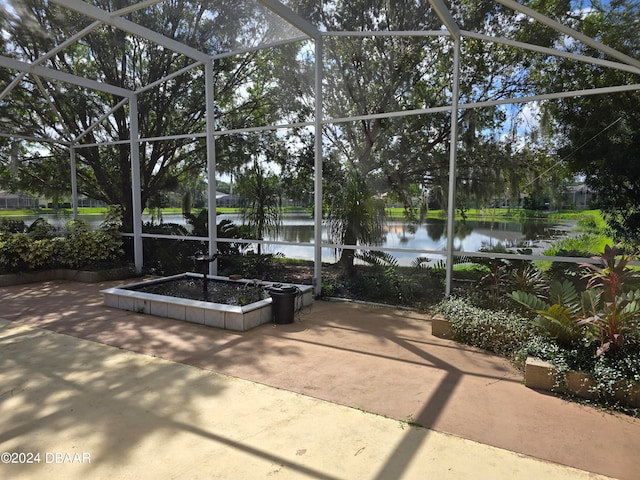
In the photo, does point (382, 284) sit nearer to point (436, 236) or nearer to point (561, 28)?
point (436, 236)

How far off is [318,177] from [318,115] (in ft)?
3.00

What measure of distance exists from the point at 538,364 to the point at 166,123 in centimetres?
813

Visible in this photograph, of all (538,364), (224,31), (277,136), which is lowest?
(538,364)

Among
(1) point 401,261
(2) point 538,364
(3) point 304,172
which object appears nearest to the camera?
(2) point 538,364

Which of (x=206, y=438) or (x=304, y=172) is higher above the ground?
(x=304, y=172)

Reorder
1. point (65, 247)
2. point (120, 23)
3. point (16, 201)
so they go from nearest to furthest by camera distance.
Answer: point (120, 23) → point (65, 247) → point (16, 201)

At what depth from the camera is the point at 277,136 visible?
664 centimetres

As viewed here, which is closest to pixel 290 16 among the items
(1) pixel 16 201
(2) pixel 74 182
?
(2) pixel 74 182

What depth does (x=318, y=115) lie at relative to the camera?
5785 millimetres

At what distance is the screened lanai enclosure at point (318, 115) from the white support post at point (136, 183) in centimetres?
4

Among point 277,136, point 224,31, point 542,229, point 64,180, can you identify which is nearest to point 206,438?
point 542,229

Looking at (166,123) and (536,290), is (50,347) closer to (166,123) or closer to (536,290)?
(536,290)

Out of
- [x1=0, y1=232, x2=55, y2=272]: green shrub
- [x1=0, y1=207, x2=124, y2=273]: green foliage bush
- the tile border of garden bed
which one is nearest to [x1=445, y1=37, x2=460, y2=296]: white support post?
the tile border of garden bed

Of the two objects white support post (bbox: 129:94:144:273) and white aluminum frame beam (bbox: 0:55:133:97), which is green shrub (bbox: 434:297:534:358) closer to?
white support post (bbox: 129:94:144:273)
